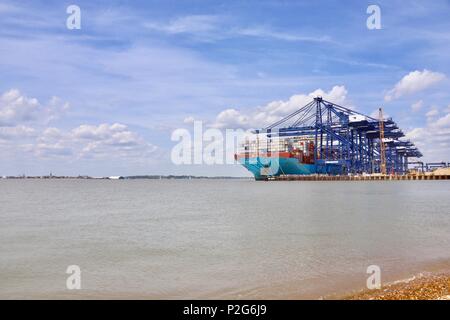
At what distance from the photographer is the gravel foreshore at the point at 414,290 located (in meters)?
8.77

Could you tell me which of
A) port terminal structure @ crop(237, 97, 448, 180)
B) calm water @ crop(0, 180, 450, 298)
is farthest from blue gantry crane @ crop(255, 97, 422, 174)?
calm water @ crop(0, 180, 450, 298)

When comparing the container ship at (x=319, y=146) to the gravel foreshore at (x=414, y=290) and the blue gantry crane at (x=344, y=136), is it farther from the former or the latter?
the gravel foreshore at (x=414, y=290)

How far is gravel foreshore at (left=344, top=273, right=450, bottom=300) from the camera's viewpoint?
Answer: 28.8ft

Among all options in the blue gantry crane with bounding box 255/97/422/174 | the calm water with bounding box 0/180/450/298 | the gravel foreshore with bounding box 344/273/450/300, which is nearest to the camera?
the gravel foreshore with bounding box 344/273/450/300

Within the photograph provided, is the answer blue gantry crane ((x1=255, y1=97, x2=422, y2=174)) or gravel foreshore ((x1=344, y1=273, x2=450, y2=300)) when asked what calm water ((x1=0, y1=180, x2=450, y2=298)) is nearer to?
gravel foreshore ((x1=344, y1=273, x2=450, y2=300))

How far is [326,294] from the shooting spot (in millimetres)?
9984

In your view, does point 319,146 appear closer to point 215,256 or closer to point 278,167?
point 278,167

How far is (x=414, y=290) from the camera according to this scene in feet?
31.1

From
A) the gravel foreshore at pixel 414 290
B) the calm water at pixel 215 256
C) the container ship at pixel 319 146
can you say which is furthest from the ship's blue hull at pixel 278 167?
the gravel foreshore at pixel 414 290

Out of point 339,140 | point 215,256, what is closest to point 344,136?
point 339,140
